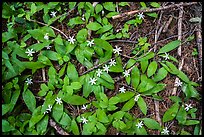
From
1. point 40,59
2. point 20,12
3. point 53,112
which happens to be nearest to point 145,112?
point 53,112

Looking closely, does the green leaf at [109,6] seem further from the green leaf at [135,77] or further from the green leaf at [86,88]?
the green leaf at [86,88]

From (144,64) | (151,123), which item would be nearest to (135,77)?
(144,64)

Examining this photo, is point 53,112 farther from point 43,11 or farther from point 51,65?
point 43,11

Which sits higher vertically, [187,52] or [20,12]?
[20,12]

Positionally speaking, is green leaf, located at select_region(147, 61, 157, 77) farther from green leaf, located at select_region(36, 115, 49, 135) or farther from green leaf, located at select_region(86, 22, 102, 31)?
green leaf, located at select_region(36, 115, 49, 135)

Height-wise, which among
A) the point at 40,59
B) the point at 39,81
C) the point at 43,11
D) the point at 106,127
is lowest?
the point at 106,127

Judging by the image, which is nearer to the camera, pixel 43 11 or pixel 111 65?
pixel 111 65

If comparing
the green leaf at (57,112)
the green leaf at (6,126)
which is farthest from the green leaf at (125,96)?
the green leaf at (6,126)
